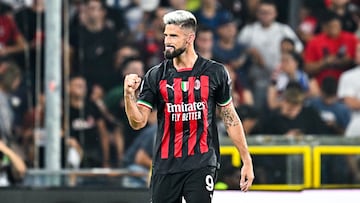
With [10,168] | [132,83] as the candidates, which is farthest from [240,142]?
[10,168]

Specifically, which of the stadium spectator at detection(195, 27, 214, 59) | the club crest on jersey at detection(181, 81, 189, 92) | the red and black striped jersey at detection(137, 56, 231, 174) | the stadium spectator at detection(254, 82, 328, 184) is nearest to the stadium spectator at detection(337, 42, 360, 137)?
the stadium spectator at detection(254, 82, 328, 184)

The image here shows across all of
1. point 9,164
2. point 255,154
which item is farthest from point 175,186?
point 9,164

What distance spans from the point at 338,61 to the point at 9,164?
440cm

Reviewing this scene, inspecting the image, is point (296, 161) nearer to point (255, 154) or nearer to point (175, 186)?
point (255, 154)

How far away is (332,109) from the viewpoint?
13.1 meters

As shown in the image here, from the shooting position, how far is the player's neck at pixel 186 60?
7.06 m

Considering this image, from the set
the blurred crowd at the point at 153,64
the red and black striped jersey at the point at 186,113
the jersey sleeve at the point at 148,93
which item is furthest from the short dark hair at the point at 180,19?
the blurred crowd at the point at 153,64

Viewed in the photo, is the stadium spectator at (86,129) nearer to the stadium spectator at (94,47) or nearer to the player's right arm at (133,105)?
the stadium spectator at (94,47)

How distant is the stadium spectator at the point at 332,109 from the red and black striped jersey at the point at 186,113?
20.2 ft

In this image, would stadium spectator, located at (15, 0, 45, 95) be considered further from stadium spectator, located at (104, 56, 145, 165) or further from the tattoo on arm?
the tattoo on arm

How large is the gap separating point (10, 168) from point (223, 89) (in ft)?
18.0

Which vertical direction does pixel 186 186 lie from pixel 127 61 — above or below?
below

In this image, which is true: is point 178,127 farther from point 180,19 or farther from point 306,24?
point 306,24

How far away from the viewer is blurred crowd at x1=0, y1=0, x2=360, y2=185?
1308cm
